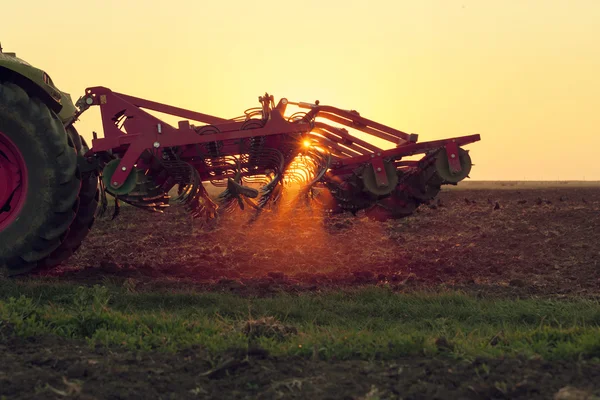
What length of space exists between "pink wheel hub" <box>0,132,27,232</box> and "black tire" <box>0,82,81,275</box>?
123 millimetres

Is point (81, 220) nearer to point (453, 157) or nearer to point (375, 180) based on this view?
point (375, 180)

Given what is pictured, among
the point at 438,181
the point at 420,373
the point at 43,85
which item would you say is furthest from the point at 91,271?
the point at 420,373

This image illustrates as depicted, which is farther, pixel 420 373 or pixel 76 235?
pixel 76 235

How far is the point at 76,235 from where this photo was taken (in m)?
8.02

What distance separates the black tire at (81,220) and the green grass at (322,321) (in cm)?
98

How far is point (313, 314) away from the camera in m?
5.95

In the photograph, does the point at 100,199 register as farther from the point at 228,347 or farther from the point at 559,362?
the point at 559,362

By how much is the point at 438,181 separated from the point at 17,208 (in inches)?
175

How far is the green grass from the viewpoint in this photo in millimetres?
4359

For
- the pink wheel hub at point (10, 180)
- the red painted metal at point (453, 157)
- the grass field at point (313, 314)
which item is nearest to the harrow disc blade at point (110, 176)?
the pink wheel hub at point (10, 180)

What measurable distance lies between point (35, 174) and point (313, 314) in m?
3.16

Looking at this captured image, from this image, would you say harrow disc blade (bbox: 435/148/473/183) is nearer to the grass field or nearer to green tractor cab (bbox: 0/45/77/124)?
the grass field

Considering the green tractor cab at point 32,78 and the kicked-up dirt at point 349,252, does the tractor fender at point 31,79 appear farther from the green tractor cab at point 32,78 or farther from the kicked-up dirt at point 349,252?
the kicked-up dirt at point 349,252

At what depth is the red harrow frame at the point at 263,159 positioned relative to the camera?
7.28 metres
